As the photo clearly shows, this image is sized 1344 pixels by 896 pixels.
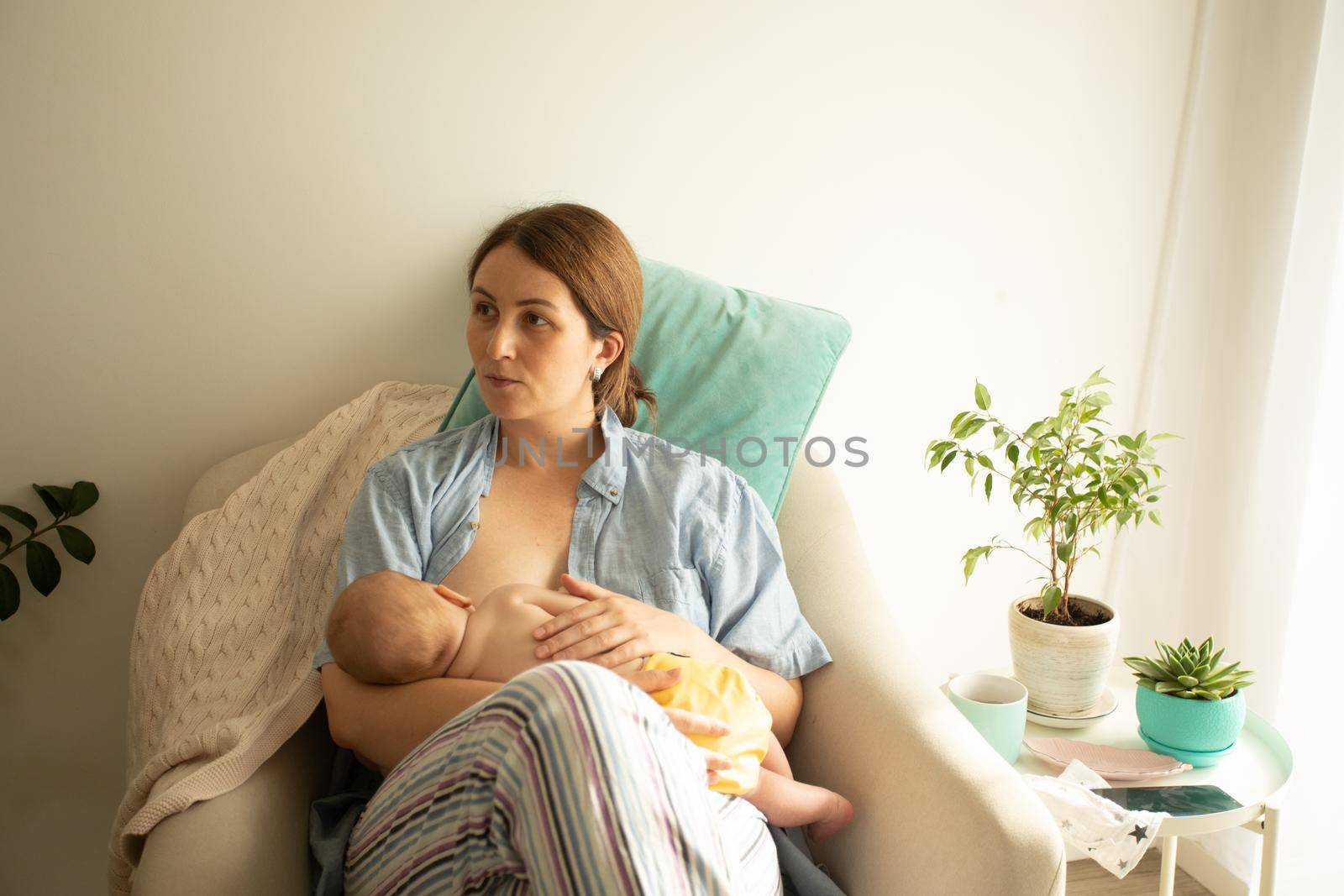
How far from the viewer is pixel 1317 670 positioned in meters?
1.88

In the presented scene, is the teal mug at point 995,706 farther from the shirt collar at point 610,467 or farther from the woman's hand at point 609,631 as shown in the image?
the shirt collar at point 610,467

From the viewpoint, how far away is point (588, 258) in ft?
4.64

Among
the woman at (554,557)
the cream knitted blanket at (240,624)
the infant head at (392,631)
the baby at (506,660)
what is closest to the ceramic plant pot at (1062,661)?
the woman at (554,557)

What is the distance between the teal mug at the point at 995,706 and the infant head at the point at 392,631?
2.45ft

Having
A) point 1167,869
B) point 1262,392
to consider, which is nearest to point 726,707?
point 1167,869

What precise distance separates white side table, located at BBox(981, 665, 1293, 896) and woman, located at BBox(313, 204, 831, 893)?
504mm

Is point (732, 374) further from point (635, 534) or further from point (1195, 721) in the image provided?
point (1195, 721)

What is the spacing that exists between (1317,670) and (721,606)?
126cm

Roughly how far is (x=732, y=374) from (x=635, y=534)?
335 millimetres

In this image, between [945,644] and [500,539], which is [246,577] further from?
[945,644]

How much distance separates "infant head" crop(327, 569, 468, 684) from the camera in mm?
1203

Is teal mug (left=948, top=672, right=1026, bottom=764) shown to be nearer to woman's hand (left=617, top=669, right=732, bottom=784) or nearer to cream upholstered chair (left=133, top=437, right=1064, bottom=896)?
cream upholstered chair (left=133, top=437, right=1064, bottom=896)

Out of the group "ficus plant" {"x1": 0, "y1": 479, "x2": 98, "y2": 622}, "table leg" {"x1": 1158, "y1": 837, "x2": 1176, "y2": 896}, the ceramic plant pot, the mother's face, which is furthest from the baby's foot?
"ficus plant" {"x1": 0, "y1": 479, "x2": 98, "y2": 622}

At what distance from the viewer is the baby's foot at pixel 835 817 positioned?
48.4 inches
